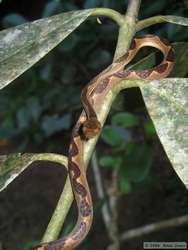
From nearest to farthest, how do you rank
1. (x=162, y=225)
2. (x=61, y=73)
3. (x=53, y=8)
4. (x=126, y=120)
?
(x=53, y=8) < (x=126, y=120) < (x=162, y=225) < (x=61, y=73)

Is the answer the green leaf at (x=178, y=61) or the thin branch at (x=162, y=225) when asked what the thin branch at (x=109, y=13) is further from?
the thin branch at (x=162, y=225)

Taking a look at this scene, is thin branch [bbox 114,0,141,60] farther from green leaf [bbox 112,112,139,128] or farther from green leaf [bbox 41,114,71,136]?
green leaf [bbox 41,114,71,136]

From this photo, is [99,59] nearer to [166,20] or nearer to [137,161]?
[137,161]

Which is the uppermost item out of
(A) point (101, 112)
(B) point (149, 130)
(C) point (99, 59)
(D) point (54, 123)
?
(A) point (101, 112)

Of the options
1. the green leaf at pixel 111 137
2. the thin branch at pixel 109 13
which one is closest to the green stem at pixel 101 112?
the thin branch at pixel 109 13

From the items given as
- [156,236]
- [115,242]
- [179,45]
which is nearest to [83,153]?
[179,45]

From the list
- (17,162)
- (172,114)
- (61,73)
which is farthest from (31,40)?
(61,73)
